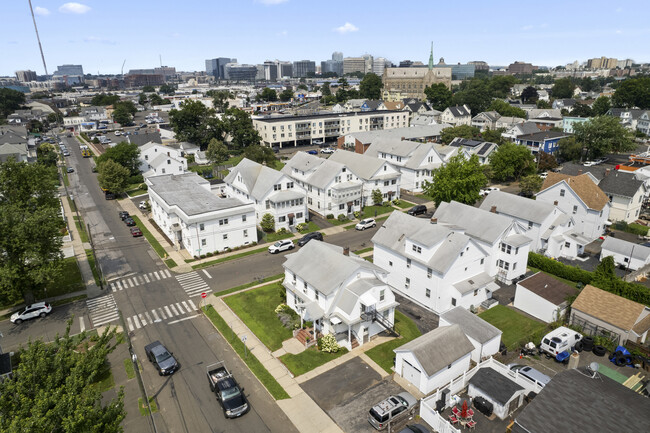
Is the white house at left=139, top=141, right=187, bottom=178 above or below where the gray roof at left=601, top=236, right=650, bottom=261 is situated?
above

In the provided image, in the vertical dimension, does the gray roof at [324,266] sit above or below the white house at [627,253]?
above

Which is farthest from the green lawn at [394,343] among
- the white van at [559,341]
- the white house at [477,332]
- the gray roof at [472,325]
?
the white van at [559,341]

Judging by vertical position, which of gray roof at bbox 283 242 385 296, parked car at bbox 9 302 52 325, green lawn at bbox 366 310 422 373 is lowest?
green lawn at bbox 366 310 422 373

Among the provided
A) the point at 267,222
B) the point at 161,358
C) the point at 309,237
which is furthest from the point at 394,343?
the point at 267,222

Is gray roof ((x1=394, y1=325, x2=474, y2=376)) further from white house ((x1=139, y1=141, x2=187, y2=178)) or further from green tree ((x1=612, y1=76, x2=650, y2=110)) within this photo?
green tree ((x1=612, y1=76, x2=650, y2=110))

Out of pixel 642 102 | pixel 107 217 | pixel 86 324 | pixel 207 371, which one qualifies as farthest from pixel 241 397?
pixel 642 102

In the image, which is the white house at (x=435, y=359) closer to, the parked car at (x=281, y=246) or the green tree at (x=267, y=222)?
the parked car at (x=281, y=246)

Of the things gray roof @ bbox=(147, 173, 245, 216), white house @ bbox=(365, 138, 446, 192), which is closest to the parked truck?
gray roof @ bbox=(147, 173, 245, 216)
